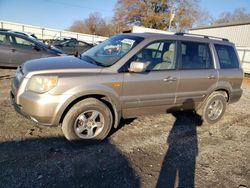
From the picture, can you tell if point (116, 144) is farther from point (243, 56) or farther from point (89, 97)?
point (243, 56)

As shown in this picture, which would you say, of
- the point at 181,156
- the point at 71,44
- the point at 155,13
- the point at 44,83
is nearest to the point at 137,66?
the point at 44,83

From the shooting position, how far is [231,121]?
225 inches

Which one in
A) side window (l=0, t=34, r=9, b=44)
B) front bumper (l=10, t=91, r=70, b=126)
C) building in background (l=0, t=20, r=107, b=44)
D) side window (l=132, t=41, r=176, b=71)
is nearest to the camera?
front bumper (l=10, t=91, r=70, b=126)

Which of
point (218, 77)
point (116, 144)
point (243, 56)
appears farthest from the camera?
point (243, 56)

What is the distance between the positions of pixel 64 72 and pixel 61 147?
47.6 inches

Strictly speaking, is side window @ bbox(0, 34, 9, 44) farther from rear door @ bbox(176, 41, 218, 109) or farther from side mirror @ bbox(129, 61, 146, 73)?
rear door @ bbox(176, 41, 218, 109)

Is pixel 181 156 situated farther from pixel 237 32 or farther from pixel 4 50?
pixel 237 32

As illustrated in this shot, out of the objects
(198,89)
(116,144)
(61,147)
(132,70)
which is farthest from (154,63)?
(61,147)

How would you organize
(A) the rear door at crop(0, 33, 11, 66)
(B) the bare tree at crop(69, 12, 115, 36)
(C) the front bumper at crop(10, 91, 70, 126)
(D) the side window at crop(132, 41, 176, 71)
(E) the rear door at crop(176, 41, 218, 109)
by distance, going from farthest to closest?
(B) the bare tree at crop(69, 12, 115, 36) < (A) the rear door at crop(0, 33, 11, 66) < (E) the rear door at crop(176, 41, 218, 109) < (D) the side window at crop(132, 41, 176, 71) < (C) the front bumper at crop(10, 91, 70, 126)

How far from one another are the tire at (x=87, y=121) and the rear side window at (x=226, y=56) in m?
3.01

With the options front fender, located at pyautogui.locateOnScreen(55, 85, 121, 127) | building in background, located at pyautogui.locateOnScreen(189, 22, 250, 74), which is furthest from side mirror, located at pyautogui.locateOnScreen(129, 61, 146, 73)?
building in background, located at pyautogui.locateOnScreen(189, 22, 250, 74)

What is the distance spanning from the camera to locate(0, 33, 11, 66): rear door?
27.5ft

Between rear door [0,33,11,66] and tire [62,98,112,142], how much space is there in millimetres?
6433

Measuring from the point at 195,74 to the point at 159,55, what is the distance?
2.91 feet
